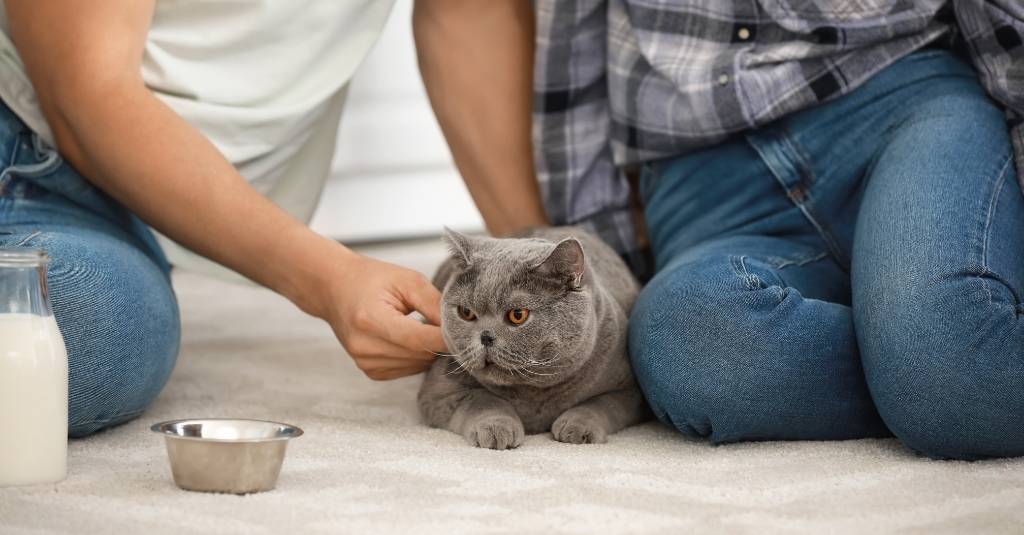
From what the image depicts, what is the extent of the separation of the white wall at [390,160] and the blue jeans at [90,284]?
4.83 ft

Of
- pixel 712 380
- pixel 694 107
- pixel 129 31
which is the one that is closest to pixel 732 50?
pixel 694 107

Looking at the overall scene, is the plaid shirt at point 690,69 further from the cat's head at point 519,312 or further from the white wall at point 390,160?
the white wall at point 390,160

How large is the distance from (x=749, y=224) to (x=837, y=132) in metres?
0.16

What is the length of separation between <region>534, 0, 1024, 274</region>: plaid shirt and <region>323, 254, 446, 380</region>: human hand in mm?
454

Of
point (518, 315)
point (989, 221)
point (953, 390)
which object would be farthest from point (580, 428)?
point (989, 221)

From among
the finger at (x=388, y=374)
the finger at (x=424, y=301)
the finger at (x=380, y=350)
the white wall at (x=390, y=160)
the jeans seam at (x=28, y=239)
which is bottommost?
the white wall at (x=390, y=160)

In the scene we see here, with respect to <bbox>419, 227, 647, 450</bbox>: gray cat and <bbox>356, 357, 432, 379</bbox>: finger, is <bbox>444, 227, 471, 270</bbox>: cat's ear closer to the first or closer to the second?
<bbox>419, 227, 647, 450</bbox>: gray cat

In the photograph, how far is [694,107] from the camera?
150 centimetres

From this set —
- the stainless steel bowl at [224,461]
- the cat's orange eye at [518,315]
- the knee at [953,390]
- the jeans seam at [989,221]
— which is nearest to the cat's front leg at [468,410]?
the cat's orange eye at [518,315]

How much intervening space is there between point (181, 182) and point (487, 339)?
1.30ft

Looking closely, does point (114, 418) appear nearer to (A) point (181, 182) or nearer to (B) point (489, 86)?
(A) point (181, 182)

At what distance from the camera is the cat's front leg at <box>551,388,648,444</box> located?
1.28m

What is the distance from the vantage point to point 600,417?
1.31 metres

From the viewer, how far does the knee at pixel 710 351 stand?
4.07ft
